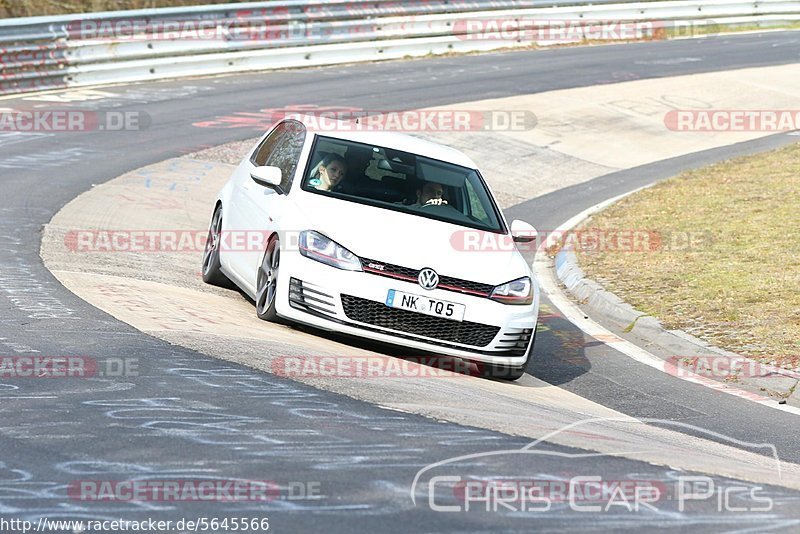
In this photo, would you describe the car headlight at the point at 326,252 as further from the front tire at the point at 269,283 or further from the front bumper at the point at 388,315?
the front tire at the point at 269,283

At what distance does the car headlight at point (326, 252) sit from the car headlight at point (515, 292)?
1024 mm

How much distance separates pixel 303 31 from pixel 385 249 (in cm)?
2020

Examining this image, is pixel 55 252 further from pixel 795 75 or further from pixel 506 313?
pixel 795 75

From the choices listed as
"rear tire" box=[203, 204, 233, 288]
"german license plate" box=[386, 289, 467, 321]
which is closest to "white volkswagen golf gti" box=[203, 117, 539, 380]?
"german license plate" box=[386, 289, 467, 321]

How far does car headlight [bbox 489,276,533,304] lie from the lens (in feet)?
29.8

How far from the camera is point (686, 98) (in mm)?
25406

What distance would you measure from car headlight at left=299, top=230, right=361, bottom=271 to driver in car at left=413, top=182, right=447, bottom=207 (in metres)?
1.16

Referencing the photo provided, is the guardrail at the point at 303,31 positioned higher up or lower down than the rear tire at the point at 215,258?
higher up

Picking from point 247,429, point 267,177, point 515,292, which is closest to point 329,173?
point 267,177

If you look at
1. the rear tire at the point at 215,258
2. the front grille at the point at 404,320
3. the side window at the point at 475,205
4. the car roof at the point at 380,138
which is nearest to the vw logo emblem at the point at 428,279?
the front grille at the point at 404,320

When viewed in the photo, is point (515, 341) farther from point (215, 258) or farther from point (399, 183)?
point (215, 258)

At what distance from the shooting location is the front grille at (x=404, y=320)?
8.88 m

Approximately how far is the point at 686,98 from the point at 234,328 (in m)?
18.1

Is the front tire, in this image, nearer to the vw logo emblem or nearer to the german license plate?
the german license plate
